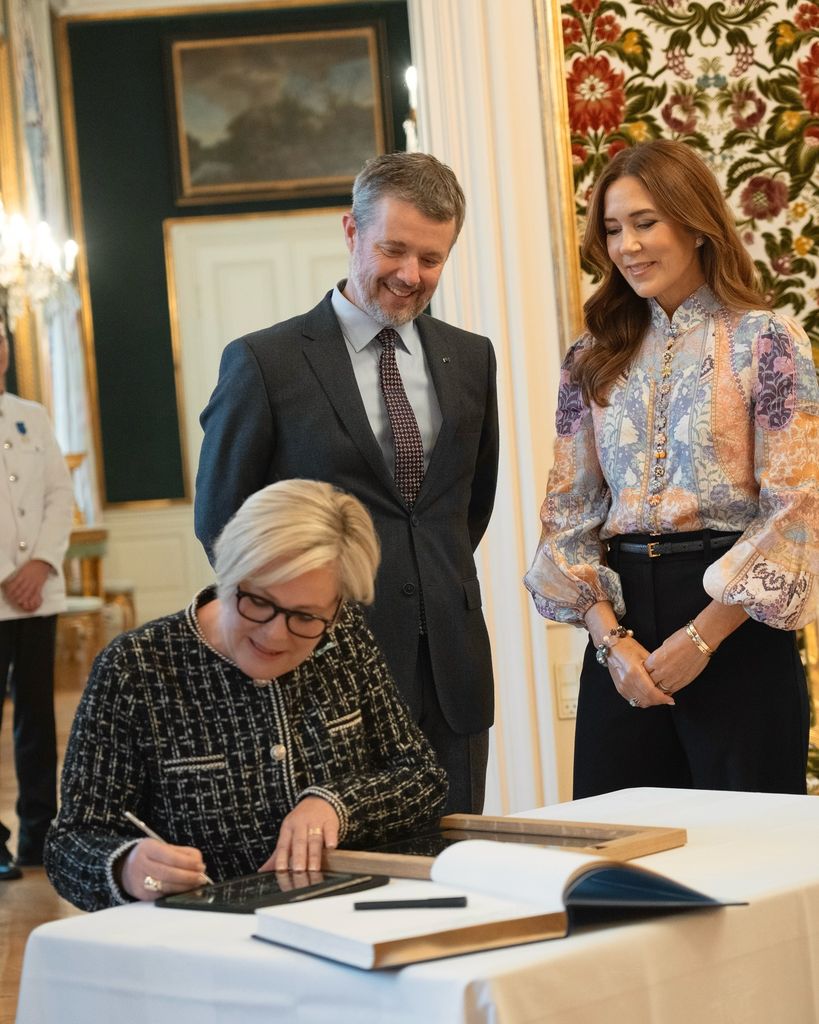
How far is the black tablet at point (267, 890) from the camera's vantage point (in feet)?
4.73

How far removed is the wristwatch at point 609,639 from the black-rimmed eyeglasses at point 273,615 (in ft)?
2.61

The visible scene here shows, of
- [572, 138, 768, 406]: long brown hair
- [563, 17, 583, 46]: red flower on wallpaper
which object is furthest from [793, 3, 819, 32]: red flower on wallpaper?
[572, 138, 768, 406]: long brown hair

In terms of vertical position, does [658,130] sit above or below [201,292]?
below

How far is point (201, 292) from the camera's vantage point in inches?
399

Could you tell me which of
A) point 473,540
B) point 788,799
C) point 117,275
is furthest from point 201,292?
point 788,799

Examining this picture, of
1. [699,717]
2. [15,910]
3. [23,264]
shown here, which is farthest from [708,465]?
[23,264]

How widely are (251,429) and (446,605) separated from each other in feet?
1.50

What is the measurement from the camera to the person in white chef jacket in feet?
15.5

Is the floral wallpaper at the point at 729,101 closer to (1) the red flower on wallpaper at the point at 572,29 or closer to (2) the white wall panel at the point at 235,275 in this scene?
(1) the red flower on wallpaper at the point at 572,29

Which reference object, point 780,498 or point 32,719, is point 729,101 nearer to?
point 780,498

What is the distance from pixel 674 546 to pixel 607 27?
1688 millimetres

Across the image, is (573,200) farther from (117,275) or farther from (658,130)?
(117,275)

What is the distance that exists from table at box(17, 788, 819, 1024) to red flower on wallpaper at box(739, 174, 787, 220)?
7.75 ft

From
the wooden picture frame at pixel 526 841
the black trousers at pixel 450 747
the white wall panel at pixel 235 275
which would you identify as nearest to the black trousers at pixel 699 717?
the black trousers at pixel 450 747
